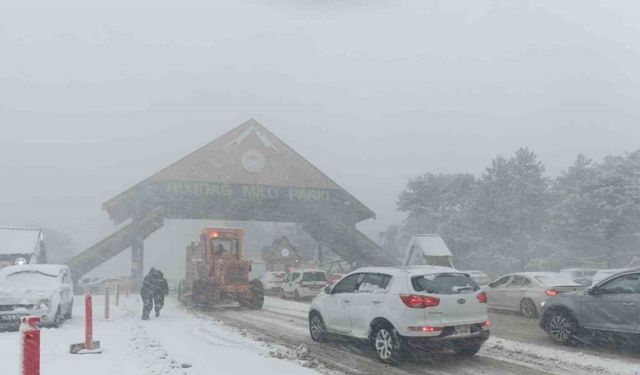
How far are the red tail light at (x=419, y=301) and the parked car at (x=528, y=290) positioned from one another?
26.3 feet

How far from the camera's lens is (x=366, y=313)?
1005 cm

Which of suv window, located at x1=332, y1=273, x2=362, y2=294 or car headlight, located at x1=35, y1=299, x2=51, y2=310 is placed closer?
suv window, located at x1=332, y1=273, x2=362, y2=294

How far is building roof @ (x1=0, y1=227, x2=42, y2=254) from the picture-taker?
29531 millimetres

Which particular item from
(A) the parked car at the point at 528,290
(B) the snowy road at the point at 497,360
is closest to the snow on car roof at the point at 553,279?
(A) the parked car at the point at 528,290

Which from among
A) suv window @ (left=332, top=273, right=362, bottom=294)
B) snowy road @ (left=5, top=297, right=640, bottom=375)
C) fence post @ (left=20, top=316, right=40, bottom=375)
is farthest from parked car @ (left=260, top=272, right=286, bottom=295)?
fence post @ (left=20, top=316, right=40, bottom=375)

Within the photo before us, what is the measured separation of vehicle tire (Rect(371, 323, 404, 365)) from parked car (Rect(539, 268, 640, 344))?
4.10m

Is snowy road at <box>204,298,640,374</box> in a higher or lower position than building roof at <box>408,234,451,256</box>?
lower

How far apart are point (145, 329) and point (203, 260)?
7.96 meters

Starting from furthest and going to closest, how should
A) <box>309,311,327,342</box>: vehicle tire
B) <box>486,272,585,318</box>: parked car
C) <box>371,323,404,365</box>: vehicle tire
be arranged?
<box>486,272,585,318</box>: parked car, <box>309,311,327,342</box>: vehicle tire, <box>371,323,404,365</box>: vehicle tire

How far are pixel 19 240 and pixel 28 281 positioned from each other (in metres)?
17.0

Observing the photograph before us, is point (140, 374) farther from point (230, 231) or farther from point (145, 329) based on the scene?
point (230, 231)

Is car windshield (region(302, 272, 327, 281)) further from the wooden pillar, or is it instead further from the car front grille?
the wooden pillar

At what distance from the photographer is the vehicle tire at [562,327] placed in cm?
1112

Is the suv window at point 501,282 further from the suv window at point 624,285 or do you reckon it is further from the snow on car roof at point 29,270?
the snow on car roof at point 29,270
